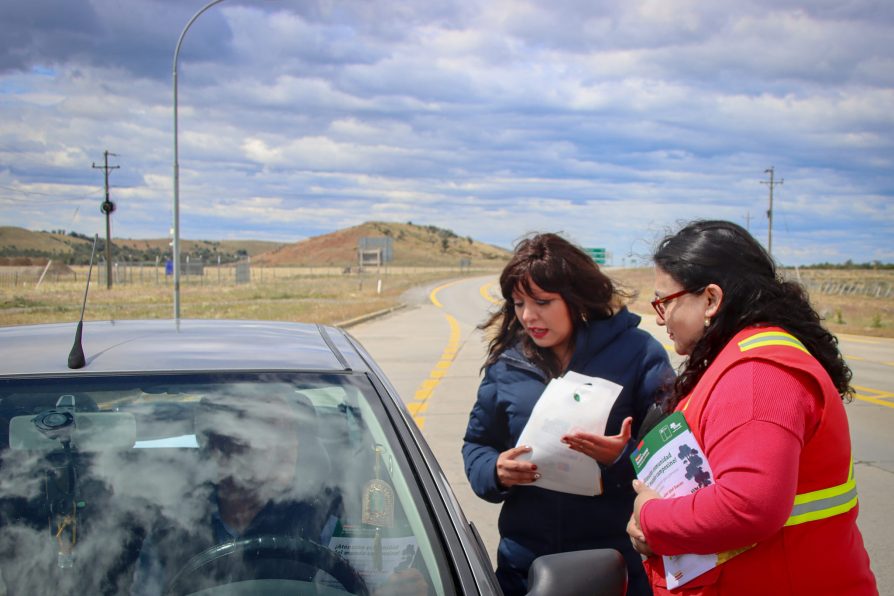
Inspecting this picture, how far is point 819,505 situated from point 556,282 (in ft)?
4.04

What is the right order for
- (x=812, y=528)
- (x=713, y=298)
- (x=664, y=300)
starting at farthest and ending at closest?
1. (x=664, y=300)
2. (x=713, y=298)
3. (x=812, y=528)

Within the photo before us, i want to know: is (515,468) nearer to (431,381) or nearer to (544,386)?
(544,386)

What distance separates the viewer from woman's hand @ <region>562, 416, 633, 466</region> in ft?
8.32

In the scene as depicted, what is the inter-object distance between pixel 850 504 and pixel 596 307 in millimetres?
1146

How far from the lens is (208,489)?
2.18 metres

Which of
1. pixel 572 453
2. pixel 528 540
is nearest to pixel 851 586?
pixel 572 453

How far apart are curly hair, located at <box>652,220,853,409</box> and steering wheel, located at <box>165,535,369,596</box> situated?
0.98 meters

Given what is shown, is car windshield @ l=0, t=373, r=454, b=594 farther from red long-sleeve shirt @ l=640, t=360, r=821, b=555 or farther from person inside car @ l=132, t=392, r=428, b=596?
red long-sleeve shirt @ l=640, t=360, r=821, b=555

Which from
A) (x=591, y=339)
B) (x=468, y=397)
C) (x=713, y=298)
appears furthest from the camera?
(x=468, y=397)

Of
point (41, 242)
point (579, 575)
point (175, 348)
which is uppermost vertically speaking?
point (41, 242)

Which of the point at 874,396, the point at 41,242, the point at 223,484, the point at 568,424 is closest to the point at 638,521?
the point at 568,424

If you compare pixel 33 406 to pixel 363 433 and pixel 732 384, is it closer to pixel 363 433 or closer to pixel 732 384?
pixel 363 433

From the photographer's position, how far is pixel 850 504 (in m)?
1.93

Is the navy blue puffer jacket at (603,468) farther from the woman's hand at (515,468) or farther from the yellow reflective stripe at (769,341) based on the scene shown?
the yellow reflective stripe at (769,341)
